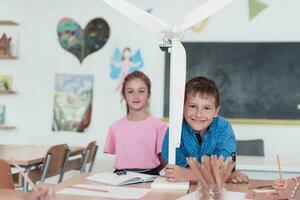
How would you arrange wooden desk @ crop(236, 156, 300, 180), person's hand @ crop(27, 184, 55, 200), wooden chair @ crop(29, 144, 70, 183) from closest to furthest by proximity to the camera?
person's hand @ crop(27, 184, 55, 200) → wooden desk @ crop(236, 156, 300, 180) → wooden chair @ crop(29, 144, 70, 183)

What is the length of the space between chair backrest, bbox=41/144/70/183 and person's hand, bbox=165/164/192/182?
1.47m

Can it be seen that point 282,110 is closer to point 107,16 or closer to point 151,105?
point 151,105

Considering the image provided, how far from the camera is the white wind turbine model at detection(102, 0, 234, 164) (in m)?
1.62

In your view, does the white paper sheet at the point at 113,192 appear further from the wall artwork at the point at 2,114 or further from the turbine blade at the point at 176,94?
the wall artwork at the point at 2,114

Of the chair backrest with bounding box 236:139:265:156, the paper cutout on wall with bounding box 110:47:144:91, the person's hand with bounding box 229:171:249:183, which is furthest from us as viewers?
the paper cutout on wall with bounding box 110:47:144:91

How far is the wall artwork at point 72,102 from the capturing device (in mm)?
4551

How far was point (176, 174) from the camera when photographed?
163 cm

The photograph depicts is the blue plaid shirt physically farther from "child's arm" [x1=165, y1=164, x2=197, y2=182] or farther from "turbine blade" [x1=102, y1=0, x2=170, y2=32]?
"turbine blade" [x1=102, y1=0, x2=170, y2=32]

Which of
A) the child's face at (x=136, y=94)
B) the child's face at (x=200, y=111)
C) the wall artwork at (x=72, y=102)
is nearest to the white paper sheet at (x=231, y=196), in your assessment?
the child's face at (x=200, y=111)

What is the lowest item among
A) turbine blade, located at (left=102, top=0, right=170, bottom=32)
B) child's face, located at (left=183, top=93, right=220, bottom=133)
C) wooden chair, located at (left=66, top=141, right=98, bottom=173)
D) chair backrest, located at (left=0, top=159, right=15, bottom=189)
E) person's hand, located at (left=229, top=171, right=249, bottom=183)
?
wooden chair, located at (left=66, top=141, right=98, bottom=173)


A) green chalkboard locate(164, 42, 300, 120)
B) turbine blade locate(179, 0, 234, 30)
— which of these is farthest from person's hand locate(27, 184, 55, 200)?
green chalkboard locate(164, 42, 300, 120)

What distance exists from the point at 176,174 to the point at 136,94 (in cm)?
90

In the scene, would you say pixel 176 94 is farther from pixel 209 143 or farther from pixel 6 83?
pixel 6 83

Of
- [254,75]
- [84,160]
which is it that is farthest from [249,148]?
[84,160]
